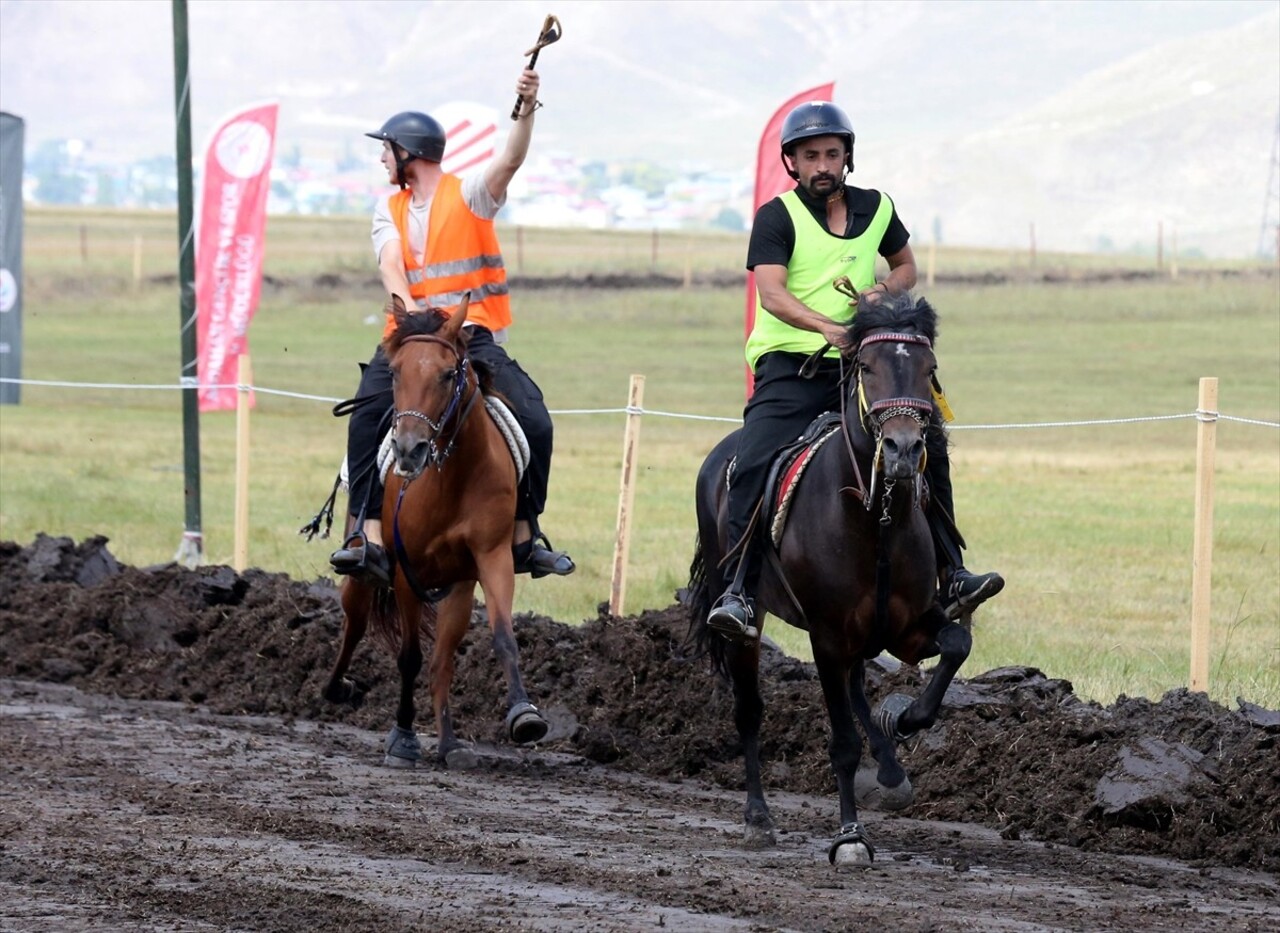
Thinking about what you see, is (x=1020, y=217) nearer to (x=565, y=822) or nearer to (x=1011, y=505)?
(x=1011, y=505)

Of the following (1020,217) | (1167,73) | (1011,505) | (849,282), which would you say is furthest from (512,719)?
(1020,217)

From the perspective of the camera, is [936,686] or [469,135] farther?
[469,135]

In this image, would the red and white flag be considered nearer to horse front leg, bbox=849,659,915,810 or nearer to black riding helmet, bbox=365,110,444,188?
black riding helmet, bbox=365,110,444,188

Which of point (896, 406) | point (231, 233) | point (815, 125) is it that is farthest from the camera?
point (231, 233)

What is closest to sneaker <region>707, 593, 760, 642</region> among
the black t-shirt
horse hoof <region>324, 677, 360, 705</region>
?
the black t-shirt

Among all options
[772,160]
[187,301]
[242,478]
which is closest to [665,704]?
[242,478]

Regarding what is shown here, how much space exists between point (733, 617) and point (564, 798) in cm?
159

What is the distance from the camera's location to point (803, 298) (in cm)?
858

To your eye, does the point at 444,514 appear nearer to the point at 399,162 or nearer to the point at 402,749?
the point at 402,749

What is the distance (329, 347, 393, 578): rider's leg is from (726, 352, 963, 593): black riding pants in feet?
8.29

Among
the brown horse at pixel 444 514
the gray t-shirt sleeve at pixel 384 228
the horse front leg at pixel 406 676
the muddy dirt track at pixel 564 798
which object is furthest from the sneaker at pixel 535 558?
the gray t-shirt sleeve at pixel 384 228

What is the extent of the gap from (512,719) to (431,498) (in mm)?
1294

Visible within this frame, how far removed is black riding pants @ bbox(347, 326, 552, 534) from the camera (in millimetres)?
10703

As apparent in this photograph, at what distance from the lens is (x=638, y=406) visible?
44.5 feet
